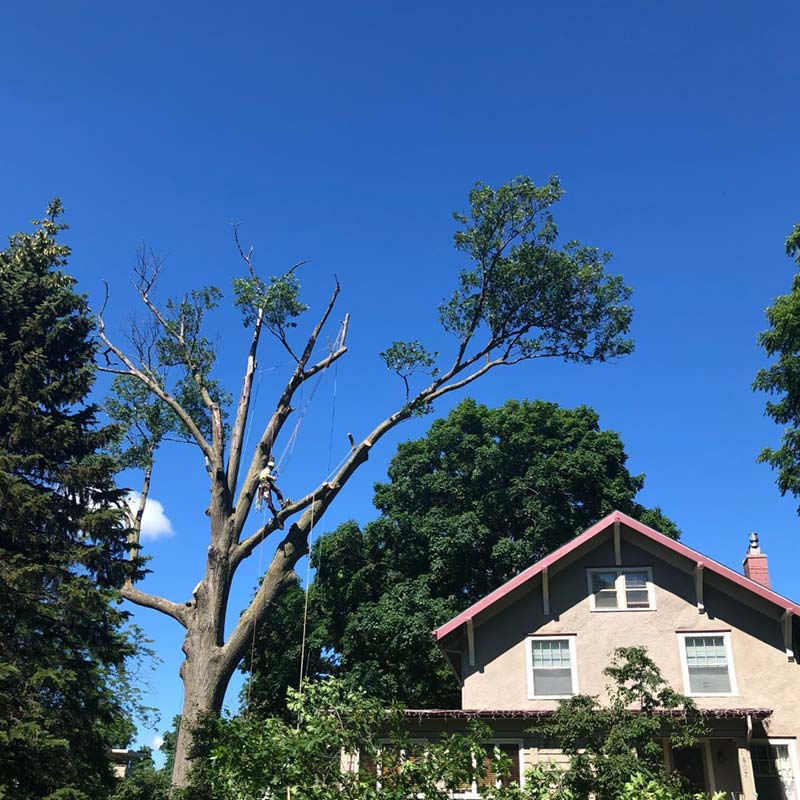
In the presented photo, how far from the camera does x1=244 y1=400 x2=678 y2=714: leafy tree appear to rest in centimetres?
2477

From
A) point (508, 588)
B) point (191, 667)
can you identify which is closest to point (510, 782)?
point (508, 588)

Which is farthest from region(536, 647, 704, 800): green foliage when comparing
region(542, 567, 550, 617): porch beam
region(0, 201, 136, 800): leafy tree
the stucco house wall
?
region(0, 201, 136, 800): leafy tree

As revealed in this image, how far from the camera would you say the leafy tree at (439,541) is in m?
24.8

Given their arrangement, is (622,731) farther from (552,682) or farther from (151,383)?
(151,383)

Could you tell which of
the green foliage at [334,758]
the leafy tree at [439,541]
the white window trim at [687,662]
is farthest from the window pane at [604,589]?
the green foliage at [334,758]

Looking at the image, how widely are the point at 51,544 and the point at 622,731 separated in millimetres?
11865

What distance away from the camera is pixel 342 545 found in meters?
27.0

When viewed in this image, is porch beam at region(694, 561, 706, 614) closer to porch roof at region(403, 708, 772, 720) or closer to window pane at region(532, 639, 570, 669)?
porch roof at region(403, 708, 772, 720)

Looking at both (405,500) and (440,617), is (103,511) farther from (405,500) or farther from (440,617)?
(405,500)

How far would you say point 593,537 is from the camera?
18234 mm

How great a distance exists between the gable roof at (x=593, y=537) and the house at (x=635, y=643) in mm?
28

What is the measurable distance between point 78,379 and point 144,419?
6188 millimetres

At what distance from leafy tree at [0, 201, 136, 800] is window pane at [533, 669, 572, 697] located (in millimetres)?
8779

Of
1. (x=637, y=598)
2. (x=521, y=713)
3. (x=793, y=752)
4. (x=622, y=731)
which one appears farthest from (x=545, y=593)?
(x=793, y=752)
